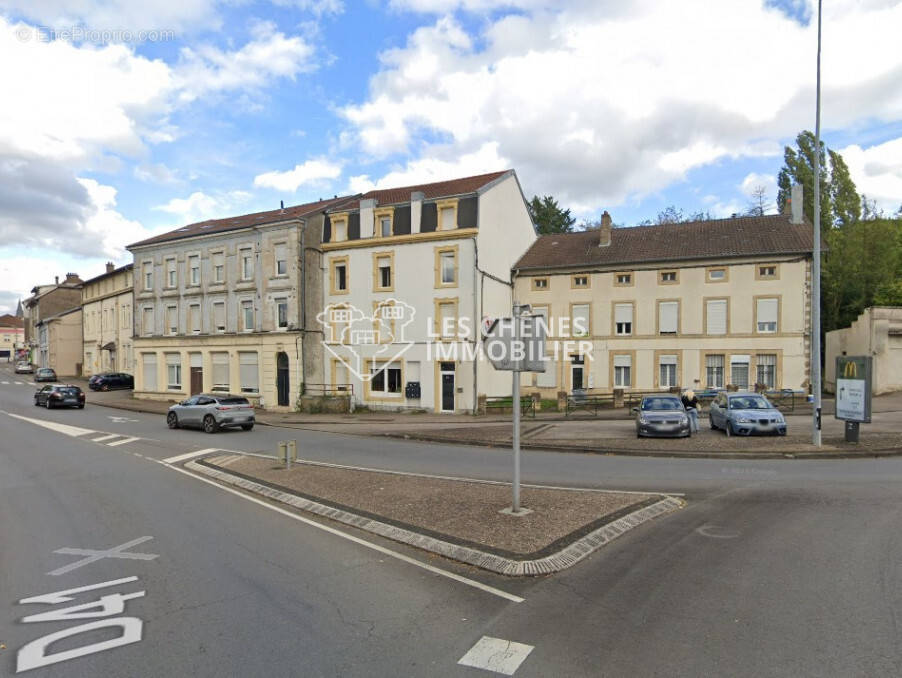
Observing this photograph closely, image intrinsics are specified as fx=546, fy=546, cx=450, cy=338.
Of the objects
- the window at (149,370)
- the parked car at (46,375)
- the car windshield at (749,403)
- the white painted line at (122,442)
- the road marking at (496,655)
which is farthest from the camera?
the parked car at (46,375)

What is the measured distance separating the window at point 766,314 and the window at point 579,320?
358 inches

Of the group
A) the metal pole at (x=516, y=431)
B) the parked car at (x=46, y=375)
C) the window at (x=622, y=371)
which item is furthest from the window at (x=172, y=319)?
the metal pole at (x=516, y=431)

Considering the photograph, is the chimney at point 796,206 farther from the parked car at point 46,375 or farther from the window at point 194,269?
the parked car at point 46,375

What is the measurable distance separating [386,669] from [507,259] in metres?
30.7

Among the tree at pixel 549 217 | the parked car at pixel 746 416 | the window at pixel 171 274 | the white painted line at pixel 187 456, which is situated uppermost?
the tree at pixel 549 217

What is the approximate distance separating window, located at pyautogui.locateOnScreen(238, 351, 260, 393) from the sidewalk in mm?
2458

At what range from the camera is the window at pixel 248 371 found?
3372 cm

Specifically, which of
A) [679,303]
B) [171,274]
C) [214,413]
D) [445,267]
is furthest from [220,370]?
[679,303]

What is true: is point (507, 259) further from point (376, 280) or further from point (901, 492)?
point (901, 492)

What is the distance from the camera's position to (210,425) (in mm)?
22328

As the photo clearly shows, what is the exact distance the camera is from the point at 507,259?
33906 millimetres

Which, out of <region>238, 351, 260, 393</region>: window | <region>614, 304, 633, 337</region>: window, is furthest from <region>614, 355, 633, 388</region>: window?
<region>238, 351, 260, 393</region>: window

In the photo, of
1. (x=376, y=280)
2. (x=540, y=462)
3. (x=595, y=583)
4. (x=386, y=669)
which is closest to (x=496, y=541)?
(x=595, y=583)

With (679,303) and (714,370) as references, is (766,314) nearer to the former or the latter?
(714,370)
